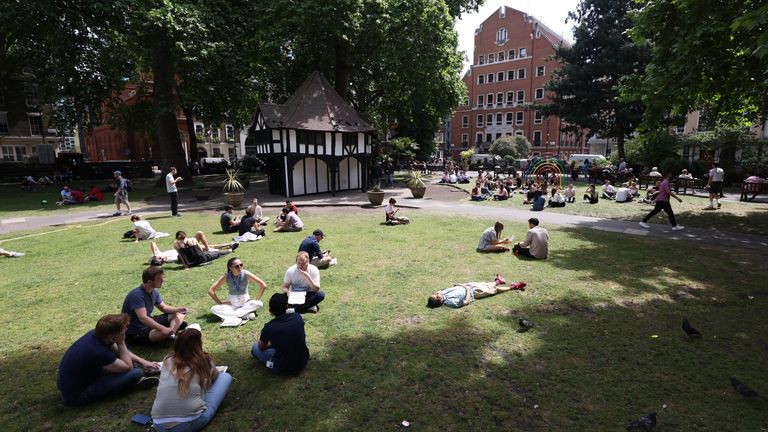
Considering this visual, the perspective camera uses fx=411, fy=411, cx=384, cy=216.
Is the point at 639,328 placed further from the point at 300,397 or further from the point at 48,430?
the point at 48,430

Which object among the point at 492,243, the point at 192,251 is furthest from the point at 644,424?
the point at 192,251

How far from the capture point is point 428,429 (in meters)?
4.26

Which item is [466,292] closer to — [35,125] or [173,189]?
[173,189]

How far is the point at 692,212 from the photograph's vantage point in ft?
56.6

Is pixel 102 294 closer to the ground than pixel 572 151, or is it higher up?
closer to the ground

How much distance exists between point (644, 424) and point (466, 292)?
3675 millimetres

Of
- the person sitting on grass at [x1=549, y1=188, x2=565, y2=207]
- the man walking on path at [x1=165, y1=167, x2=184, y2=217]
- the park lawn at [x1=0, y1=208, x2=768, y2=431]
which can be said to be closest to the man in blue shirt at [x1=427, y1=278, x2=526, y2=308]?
the park lawn at [x1=0, y1=208, x2=768, y2=431]

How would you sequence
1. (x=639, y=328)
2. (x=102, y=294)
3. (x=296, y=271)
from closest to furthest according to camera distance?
(x=639, y=328) → (x=296, y=271) → (x=102, y=294)

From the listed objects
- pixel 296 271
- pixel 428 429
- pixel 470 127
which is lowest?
pixel 428 429

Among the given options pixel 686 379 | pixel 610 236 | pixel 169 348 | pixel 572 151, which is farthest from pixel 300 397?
pixel 572 151

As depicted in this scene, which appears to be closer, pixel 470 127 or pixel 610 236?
pixel 610 236

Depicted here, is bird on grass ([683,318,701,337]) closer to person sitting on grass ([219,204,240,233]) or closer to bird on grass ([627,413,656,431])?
bird on grass ([627,413,656,431])

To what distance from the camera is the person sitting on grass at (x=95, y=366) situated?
4.54 meters

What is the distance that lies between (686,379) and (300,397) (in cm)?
477
